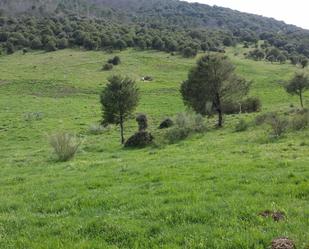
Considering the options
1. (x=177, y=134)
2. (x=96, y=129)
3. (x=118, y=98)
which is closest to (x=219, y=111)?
(x=177, y=134)

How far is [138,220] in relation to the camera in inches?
413

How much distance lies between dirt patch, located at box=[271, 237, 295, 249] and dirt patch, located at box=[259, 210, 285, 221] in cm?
144

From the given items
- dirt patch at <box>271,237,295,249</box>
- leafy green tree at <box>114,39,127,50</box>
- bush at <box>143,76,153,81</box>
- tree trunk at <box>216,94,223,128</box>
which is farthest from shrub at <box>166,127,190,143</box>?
leafy green tree at <box>114,39,127,50</box>

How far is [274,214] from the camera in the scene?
10.0 meters

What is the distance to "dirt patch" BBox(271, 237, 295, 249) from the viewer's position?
8.06m

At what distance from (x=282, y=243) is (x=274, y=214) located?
1.87 meters

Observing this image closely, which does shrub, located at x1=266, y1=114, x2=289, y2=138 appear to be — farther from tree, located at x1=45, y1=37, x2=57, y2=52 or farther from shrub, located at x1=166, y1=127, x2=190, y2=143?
tree, located at x1=45, y1=37, x2=57, y2=52

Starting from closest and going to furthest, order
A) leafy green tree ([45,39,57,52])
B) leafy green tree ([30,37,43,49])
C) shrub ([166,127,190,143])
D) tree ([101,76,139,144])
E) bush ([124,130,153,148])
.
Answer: bush ([124,130,153,148])
shrub ([166,127,190,143])
tree ([101,76,139,144])
leafy green tree ([45,39,57,52])
leafy green tree ([30,37,43,49])

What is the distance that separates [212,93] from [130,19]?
164 metres

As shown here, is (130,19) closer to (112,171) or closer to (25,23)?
(25,23)

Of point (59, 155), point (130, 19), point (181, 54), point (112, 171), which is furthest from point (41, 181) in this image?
point (130, 19)

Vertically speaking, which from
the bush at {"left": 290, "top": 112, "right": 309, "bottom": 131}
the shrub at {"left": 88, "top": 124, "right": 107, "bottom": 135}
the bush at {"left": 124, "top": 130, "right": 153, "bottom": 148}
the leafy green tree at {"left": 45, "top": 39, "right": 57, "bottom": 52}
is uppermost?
the leafy green tree at {"left": 45, "top": 39, "right": 57, "bottom": 52}

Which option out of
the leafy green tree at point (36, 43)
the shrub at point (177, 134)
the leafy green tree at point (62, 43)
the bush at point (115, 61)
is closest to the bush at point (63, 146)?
the shrub at point (177, 134)

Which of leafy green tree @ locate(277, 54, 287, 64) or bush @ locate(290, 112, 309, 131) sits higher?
leafy green tree @ locate(277, 54, 287, 64)
